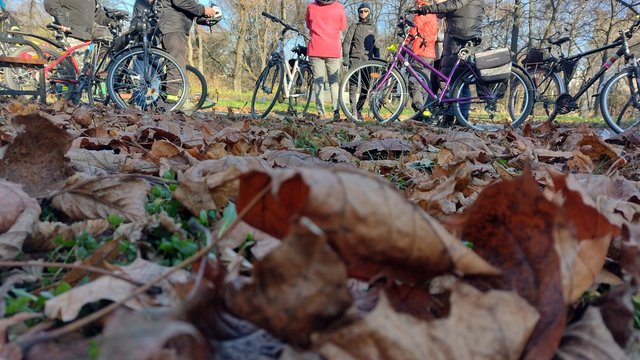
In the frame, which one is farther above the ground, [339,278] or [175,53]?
[175,53]

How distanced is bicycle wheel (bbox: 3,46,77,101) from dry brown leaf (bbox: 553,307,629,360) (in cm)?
874

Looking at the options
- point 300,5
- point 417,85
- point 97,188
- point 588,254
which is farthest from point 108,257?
point 300,5

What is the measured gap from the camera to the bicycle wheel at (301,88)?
321 inches

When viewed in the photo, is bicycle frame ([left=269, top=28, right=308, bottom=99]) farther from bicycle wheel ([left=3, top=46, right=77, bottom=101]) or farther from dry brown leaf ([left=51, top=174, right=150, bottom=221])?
dry brown leaf ([left=51, top=174, right=150, bottom=221])

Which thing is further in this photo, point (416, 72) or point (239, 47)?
point (239, 47)

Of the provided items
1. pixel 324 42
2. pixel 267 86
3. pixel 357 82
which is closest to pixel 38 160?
pixel 357 82

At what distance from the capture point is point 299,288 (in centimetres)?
48

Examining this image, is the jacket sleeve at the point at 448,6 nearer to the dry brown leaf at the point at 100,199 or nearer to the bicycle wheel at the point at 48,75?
the dry brown leaf at the point at 100,199

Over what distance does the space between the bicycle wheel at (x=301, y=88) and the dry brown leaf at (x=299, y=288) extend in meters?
7.61

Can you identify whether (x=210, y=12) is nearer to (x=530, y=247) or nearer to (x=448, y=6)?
(x=448, y=6)

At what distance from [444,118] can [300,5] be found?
1031 inches

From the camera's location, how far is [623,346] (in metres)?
0.61

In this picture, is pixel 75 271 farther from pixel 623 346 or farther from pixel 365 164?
pixel 365 164

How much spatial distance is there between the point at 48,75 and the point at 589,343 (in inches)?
373
